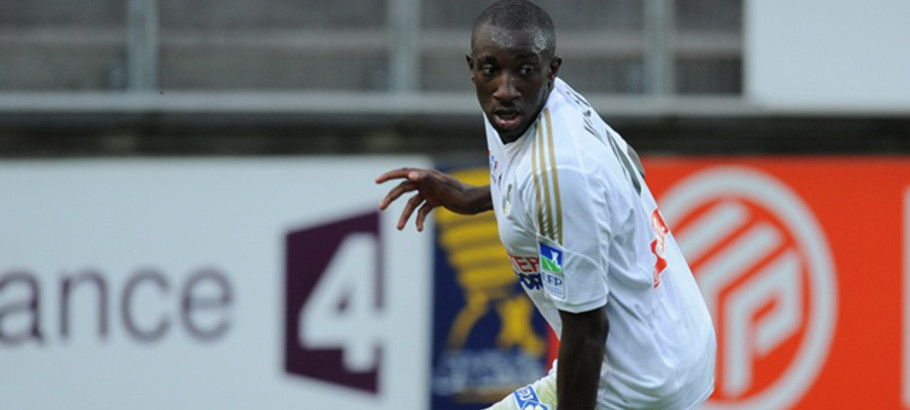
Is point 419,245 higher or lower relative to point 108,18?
lower

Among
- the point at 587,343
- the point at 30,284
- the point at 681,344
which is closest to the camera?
the point at 587,343

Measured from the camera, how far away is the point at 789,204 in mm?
7691

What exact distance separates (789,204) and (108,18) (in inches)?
131

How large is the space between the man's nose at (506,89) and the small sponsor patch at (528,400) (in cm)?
93

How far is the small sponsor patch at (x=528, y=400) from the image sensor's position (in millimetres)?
4219

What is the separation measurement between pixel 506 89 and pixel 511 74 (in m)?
0.04

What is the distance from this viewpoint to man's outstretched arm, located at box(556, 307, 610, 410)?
12.2 feet

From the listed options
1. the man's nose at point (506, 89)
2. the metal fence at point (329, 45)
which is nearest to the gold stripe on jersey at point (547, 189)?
the man's nose at point (506, 89)

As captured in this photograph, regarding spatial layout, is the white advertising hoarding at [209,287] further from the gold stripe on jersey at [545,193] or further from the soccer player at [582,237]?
the gold stripe on jersey at [545,193]

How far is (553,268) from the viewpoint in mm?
3705

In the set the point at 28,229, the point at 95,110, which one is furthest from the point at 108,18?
the point at 28,229

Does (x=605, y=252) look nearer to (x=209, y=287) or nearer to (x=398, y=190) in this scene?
(x=398, y=190)

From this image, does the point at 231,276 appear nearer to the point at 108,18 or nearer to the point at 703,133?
the point at 108,18

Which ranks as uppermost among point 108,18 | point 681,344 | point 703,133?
point 108,18
